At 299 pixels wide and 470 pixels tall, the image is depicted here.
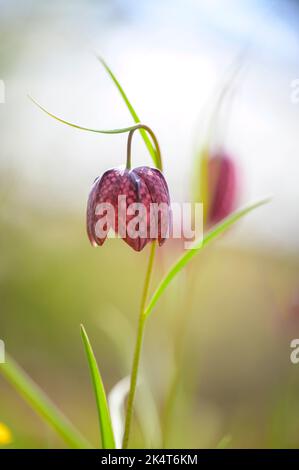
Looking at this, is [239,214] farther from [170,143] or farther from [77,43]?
[77,43]

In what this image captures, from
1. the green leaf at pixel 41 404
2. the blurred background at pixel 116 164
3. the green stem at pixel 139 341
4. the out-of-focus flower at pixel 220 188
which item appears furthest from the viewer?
the blurred background at pixel 116 164

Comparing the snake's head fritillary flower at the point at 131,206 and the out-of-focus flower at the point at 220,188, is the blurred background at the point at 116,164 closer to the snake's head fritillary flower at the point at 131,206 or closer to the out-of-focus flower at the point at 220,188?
the out-of-focus flower at the point at 220,188

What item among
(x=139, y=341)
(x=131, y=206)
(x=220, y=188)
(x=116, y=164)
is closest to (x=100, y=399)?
(x=139, y=341)

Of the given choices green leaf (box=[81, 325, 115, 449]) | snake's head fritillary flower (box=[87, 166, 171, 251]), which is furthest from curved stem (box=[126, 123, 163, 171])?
green leaf (box=[81, 325, 115, 449])

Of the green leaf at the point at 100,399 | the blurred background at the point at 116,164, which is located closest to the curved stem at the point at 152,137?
the green leaf at the point at 100,399

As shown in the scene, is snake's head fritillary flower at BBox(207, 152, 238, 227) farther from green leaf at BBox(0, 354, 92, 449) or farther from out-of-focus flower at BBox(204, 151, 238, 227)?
green leaf at BBox(0, 354, 92, 449)

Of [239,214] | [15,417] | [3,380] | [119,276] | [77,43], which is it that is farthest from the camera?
[119,276]

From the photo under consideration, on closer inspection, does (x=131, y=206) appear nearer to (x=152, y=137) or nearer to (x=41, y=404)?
(x=152, y=137)

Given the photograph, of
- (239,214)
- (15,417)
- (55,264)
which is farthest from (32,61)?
(239,214)
